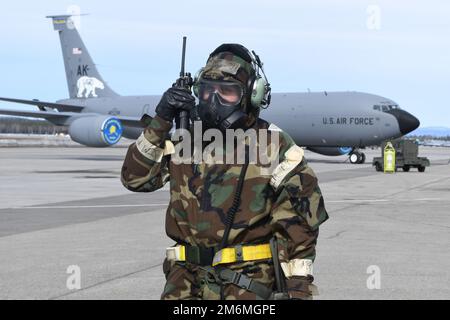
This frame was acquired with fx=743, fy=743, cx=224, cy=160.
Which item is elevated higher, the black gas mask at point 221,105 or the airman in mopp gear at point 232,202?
the black gas mask at point 221,105

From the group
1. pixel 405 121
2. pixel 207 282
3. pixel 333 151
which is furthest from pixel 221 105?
pixel 333 151

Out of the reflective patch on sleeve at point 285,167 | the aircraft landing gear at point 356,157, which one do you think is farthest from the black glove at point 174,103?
the aircraft landing gear at point 356,157

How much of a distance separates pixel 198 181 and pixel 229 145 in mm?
250

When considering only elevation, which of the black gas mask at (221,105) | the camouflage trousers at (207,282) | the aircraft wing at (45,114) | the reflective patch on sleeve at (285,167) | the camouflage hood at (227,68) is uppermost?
the aircraft wing at (45,114)

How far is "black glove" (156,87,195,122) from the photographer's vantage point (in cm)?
373

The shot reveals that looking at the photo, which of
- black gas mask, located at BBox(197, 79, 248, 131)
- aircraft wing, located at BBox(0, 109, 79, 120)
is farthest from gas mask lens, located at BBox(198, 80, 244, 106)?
aircraft wing, located at BBox(0, 109, 79, 120)

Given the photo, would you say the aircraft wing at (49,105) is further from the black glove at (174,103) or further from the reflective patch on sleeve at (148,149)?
the black glove at (174,103)

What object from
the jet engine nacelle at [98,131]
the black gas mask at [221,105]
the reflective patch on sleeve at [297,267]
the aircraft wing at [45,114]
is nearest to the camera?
the reflective patch on sleeve at [297,267]

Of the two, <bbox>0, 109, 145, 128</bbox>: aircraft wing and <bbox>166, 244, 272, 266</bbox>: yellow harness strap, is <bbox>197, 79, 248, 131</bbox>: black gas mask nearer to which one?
<bbox>166, 244, 272, 266</bbox>: yellow harness strap

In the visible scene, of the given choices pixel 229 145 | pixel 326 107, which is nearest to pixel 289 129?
pixel 326 107

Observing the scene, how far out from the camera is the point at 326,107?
3934cm

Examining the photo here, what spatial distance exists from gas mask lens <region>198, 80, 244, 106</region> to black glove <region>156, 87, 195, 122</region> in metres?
0.08

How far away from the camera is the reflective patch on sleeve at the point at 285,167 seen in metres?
3.71

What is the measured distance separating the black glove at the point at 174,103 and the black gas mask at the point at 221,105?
0.07 metres
